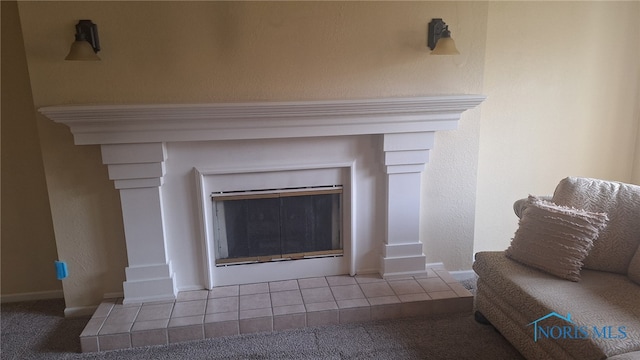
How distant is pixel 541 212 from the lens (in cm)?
214

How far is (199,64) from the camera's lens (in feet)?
7.57

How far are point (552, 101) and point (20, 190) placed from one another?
3.24 m

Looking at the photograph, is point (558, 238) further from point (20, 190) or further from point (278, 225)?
point (20, 190)

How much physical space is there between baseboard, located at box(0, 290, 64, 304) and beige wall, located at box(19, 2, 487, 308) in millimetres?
273

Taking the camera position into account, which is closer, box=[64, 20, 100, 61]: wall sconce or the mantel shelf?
box=[64, 20, 100, 61]: wall sconce

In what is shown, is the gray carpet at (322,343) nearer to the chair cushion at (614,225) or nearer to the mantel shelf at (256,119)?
the chair cushion at (614,225)

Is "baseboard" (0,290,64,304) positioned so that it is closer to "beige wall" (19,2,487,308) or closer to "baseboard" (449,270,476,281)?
"beige wall" (19,2,487,308)

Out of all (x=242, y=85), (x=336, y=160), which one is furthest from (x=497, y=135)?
(x=242, y=85)

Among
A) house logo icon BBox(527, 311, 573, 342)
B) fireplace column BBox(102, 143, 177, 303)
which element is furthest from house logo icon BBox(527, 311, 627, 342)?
fireplace column BBox(102, 143, 177, 303)

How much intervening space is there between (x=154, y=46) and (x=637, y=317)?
2.38m

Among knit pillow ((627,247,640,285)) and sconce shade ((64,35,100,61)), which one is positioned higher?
sconce shade ((64,35,100,61))

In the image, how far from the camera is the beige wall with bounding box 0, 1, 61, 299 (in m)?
2.40

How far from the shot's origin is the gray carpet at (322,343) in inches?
83.5

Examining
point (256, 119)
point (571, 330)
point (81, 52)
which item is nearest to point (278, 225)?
point (256, 119)
